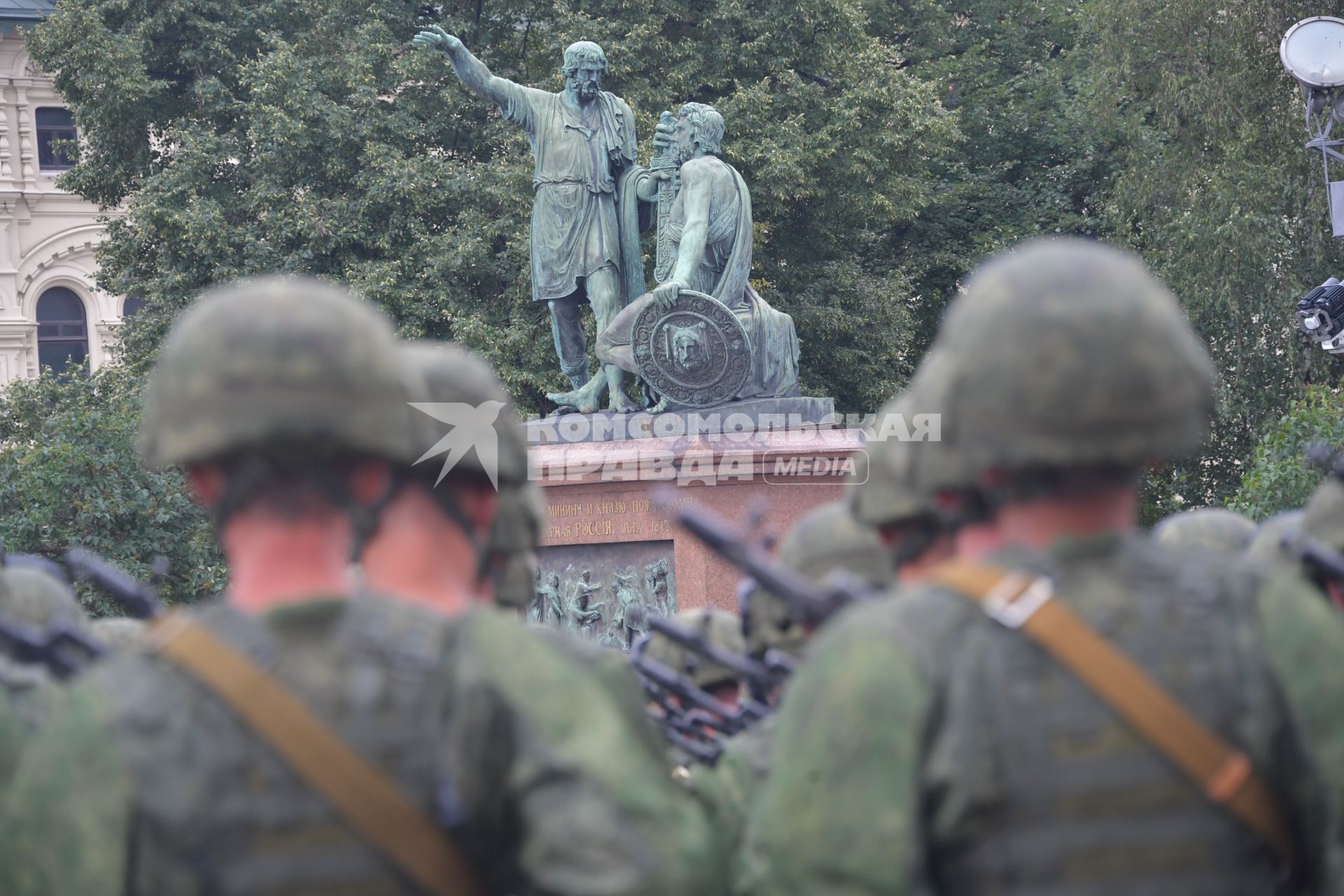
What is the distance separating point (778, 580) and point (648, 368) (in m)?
11.6

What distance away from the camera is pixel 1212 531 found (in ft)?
15.4

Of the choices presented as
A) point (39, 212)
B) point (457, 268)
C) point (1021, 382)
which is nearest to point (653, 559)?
point (457, 268)

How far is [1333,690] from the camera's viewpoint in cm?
214

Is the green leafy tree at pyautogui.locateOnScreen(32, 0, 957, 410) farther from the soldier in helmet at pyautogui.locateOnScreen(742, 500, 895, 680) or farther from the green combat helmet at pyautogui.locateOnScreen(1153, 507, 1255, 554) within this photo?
the soldier in helmet at pyautogui.locateOnScreen(742, 500, 895, 680)

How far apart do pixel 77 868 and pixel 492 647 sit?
0.48 m

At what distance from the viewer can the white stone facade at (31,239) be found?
3466cm

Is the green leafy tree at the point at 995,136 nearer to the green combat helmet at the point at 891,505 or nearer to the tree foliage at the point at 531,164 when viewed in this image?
the tree foliage at the point at 531,164

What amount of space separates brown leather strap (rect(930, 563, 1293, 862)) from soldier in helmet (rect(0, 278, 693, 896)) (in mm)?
453

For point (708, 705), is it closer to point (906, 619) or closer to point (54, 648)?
point (54, 648)

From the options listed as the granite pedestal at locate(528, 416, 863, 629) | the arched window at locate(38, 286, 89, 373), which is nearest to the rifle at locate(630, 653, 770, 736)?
the granite pedestal at locate(528, 416, 863, 629)

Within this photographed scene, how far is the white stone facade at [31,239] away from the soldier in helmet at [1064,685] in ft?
110

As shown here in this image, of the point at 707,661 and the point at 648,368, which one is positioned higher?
the point at 648,368

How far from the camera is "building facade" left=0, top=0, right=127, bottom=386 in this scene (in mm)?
34656

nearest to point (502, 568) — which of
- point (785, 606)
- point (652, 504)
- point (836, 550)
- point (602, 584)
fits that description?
point (785, 606)
